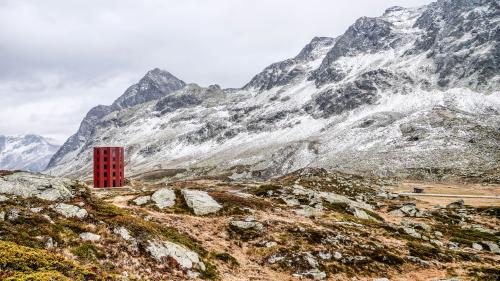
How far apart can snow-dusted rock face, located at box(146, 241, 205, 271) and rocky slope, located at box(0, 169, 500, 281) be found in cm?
9

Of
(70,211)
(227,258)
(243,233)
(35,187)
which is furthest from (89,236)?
(243,233)

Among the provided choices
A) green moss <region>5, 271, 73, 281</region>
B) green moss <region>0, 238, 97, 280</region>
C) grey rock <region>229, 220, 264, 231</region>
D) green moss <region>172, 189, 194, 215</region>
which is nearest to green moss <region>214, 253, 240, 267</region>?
grey rock <region>229, 220, 264, 231</region>

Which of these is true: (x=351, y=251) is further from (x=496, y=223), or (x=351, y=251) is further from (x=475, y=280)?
(x=496, y=223)

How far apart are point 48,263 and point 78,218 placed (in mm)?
12780

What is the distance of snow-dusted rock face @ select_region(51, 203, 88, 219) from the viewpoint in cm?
2945

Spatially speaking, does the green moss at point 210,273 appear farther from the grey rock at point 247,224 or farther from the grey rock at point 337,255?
the grey rock at point 337,255

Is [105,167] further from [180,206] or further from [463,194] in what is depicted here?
[463,194]

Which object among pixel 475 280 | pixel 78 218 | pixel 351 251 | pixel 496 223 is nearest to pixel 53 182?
pixel 78 218

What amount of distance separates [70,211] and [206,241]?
37.3 feet

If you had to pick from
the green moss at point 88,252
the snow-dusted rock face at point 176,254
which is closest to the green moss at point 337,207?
the snow-dusted rock face at point 176,254

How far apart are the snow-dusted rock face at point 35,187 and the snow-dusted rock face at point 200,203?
13.1 m

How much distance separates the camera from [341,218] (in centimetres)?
5141

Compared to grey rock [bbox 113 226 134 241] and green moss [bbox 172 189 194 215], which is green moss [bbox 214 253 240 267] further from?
green moss [bbox 172 189 194 215]

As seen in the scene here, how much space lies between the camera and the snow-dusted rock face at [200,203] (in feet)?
146
